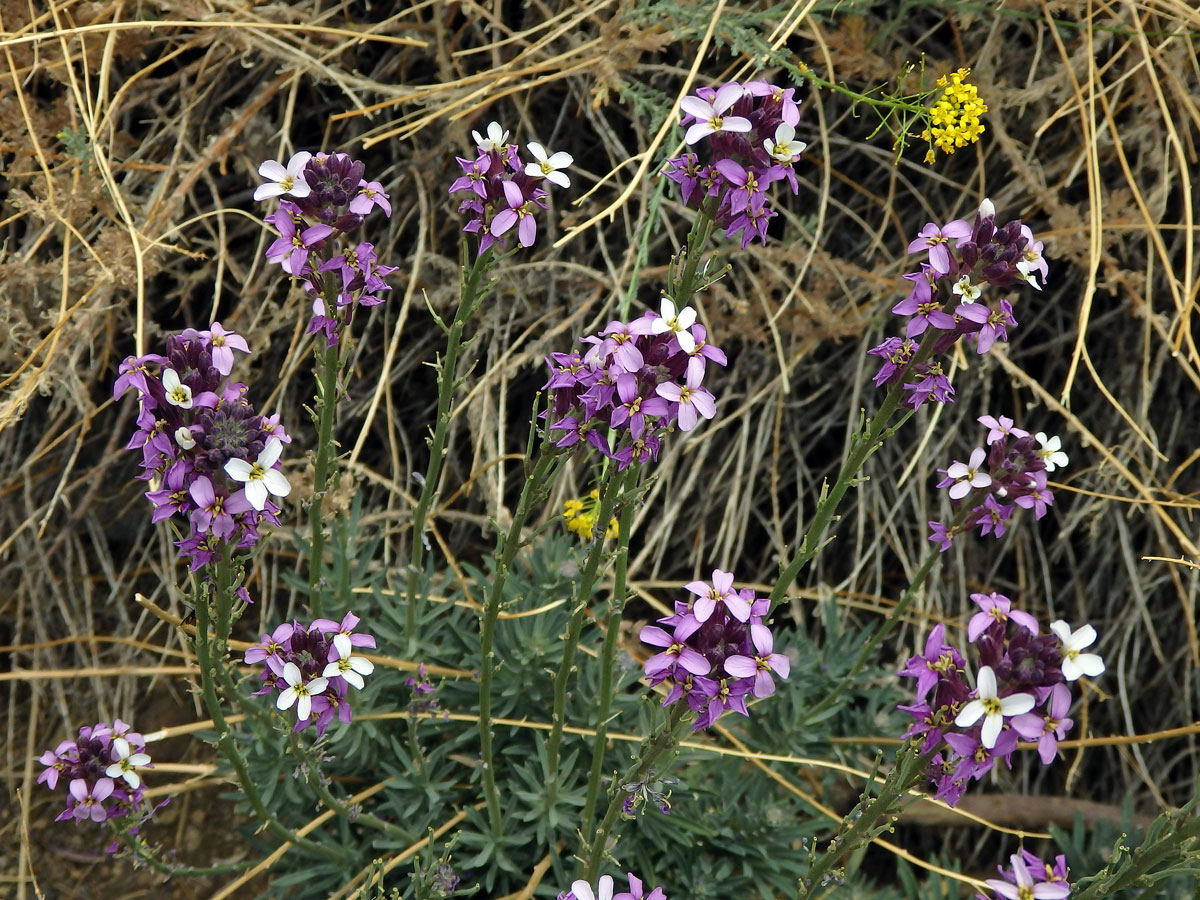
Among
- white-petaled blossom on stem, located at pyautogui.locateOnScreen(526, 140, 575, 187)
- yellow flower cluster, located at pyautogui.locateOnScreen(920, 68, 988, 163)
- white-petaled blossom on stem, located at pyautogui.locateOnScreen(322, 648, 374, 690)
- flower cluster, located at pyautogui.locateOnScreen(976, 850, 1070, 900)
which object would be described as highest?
white-petaled blossom on stem, located at pyautogui.locateOnScreen(526, 140, 575, 187)

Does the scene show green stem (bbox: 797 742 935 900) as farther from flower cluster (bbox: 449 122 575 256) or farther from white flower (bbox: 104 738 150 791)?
white flower (bbox: 104 738 150 791)

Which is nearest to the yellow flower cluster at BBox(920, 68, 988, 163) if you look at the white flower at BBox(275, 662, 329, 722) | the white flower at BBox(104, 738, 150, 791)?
the white flower at BBox(275, 662, 329, 722)

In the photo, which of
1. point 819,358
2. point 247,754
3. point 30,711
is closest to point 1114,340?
point 819,358

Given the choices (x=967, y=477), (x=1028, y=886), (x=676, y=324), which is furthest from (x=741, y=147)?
(x=1028, y=886)

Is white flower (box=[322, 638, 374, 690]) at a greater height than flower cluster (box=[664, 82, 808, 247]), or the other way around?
flower cluster (box=[664, 82, 808, 247])

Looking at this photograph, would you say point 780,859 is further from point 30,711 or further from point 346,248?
point 30,711

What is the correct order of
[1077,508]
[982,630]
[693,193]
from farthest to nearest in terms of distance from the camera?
1. [1077,508]
2. [693,193]
3. [982,630]
